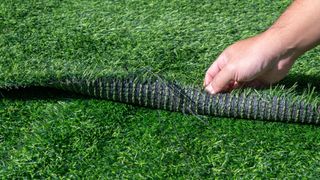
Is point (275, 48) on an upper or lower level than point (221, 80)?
upper

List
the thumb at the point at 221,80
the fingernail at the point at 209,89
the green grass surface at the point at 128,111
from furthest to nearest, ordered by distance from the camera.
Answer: the fingernail at the point at 209,89, the thumb at the point at 221,80, the green grass surface at the point at 128,111

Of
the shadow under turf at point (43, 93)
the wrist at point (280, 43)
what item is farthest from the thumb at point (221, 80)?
the shadow under turf at point (43, 93)

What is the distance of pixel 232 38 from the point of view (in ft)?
8.91

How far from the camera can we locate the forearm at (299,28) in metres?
1.97

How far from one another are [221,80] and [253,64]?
15 centimetres

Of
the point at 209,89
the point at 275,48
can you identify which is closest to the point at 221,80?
the point at 209,89

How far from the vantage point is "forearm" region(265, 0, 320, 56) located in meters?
1.97

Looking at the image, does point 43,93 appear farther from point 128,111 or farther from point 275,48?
point 275,48

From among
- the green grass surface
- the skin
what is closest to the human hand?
the skin

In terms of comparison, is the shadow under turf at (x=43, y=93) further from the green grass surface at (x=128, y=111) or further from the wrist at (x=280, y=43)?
the wrist at (x=280, y=43)

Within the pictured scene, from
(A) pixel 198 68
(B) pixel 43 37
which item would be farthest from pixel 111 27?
(A) pixel 198 68

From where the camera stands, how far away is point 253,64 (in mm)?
2049

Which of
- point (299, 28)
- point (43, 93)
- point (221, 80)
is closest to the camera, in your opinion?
point (299, 28)

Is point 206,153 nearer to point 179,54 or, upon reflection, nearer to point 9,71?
point 179,54
